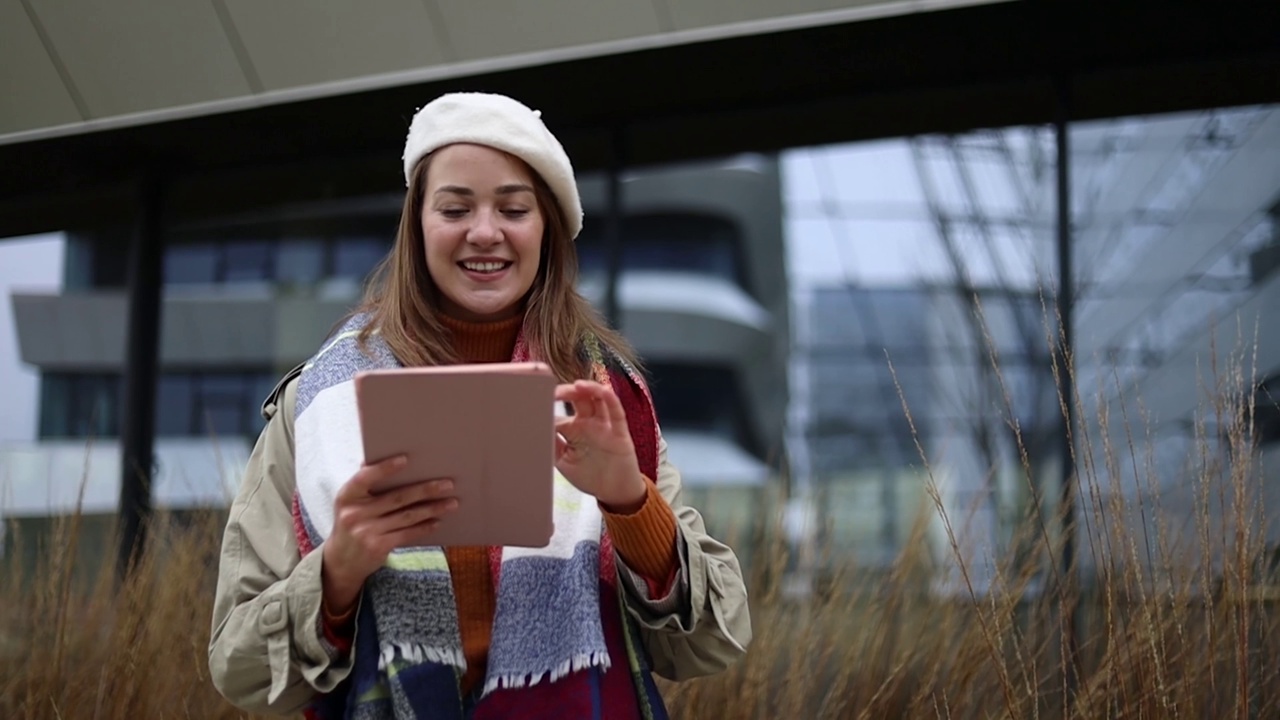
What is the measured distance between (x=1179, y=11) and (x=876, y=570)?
1.89m

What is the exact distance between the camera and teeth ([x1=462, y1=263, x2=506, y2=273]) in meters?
1.44

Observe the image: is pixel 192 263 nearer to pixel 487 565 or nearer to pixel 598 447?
pixel 487 565

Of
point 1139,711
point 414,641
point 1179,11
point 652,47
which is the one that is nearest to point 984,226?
point 1179,11

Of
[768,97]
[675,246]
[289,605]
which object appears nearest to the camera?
[289,605]

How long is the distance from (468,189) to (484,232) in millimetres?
56

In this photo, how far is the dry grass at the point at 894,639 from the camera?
7.43 feet

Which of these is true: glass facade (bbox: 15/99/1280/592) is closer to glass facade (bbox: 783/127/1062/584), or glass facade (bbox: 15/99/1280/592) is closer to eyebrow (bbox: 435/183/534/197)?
glass facade (bbox: 783/127/1062/584)

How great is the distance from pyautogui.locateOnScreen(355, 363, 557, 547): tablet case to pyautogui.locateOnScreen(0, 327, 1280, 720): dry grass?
120 centimetres

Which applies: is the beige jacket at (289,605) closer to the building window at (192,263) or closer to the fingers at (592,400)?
the fingers at (592,400)

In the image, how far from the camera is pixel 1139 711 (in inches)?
81.1

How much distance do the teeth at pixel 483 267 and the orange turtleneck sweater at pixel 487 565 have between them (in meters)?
0.29

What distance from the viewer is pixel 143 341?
5320mm

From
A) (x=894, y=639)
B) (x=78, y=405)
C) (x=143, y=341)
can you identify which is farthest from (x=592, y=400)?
(x=78, y=405)

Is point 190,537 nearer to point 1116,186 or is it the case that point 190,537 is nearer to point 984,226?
point 984,226
